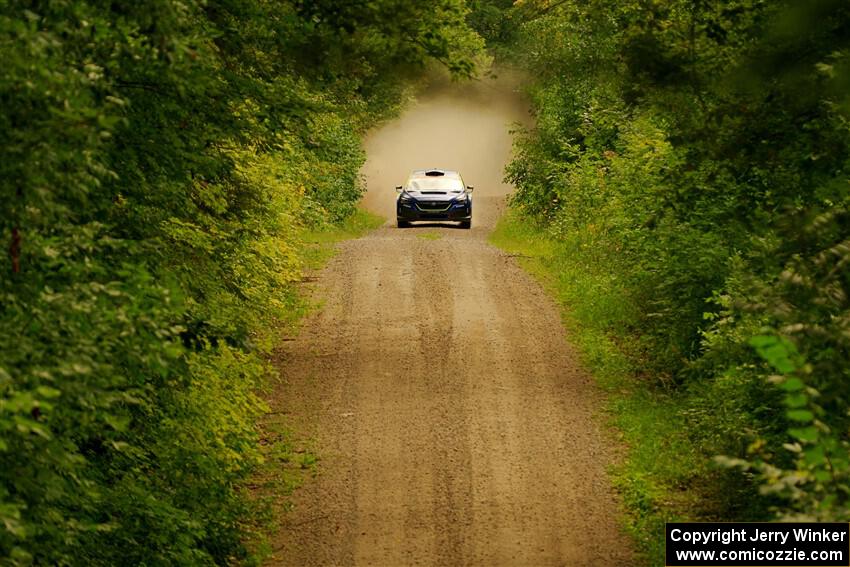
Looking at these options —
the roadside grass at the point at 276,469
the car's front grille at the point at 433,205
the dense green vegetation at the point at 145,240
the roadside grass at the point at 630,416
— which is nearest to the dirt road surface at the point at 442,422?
the roadside grass at the point at 276,469

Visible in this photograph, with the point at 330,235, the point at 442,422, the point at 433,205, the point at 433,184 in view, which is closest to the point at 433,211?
the point at 433,205

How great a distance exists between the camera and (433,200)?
37156 mm

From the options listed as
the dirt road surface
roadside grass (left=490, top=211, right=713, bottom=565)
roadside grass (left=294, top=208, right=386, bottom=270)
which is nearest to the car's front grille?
roadside grass (left=294, top=208, right=386, bottom=270)

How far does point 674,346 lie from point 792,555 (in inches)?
419

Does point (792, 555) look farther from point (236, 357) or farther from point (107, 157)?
point (236, 357)

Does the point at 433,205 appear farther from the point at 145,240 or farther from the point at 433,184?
the point at 145,240

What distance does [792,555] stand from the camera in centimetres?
762

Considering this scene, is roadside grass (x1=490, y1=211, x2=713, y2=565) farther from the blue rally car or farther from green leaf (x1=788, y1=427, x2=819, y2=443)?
the blue rally car

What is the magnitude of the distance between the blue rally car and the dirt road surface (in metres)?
7.16

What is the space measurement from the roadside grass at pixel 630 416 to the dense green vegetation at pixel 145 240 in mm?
4279

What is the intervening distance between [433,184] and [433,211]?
0.81m

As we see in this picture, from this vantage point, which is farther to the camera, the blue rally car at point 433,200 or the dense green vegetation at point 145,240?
the blue rally car at point 433,200

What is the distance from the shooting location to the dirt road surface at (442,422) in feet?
42.7

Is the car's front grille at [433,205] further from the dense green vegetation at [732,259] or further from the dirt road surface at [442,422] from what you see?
the dense green vegetation at [732,259]
